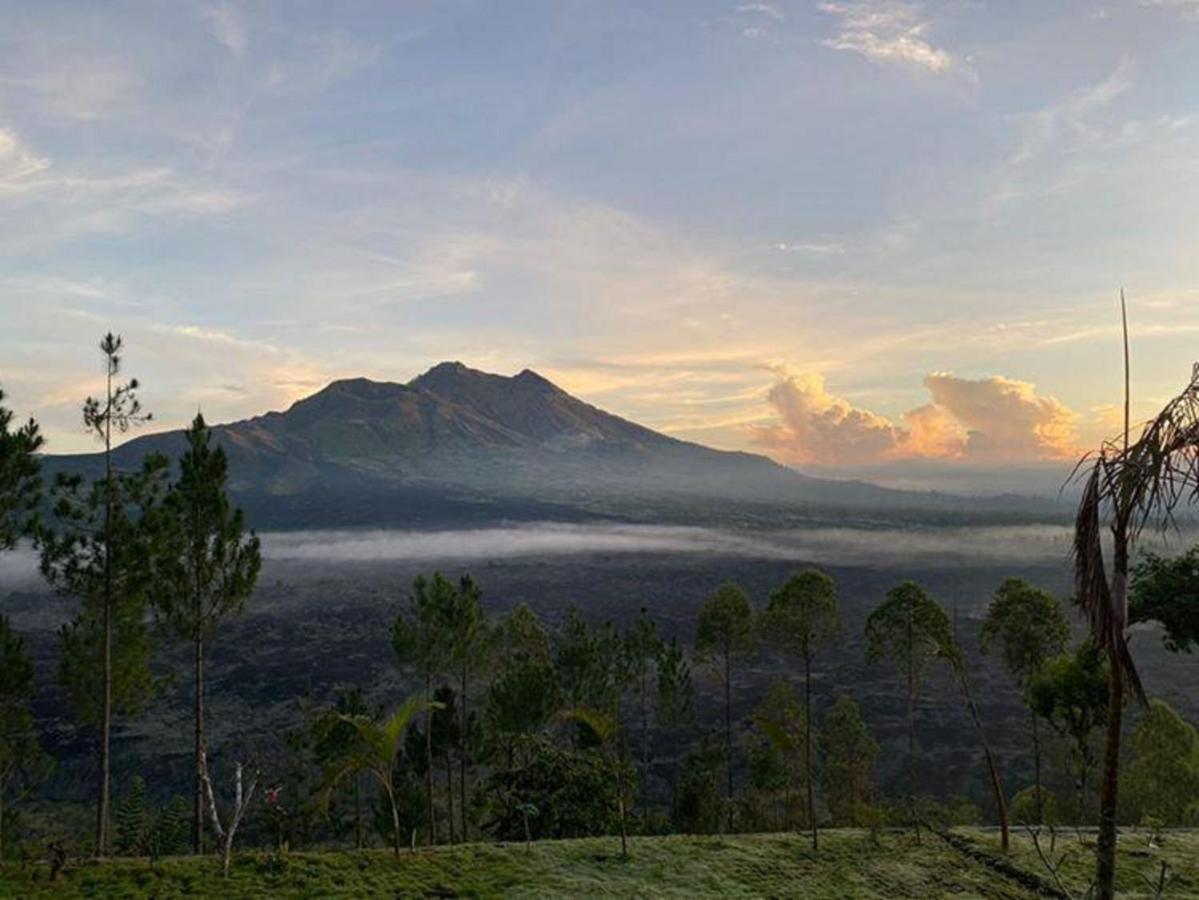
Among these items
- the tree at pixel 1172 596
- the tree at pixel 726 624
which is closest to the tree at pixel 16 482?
the tree at pixel 1172 596

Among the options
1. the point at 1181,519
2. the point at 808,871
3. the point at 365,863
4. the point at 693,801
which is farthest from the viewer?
the point at 693,801

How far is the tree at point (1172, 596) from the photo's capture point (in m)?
23.6

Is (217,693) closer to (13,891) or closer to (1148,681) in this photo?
(13,891)

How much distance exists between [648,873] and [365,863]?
812 centimetres

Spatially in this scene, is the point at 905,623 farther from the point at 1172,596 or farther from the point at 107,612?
the point at 107,612

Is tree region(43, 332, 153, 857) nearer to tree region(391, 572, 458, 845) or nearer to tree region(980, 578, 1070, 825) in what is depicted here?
tree region(391, 572, 458, 845)

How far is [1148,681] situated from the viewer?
181250mm

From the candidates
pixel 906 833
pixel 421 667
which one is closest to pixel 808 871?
pixel 906 833

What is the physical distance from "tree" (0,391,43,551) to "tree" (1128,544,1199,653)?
34320 mm

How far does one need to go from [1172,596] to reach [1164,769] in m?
30.5

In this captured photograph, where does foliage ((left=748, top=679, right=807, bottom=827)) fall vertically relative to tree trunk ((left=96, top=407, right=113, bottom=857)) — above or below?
below

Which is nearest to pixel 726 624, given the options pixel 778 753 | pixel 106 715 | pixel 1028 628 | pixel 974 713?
pixel 778 753

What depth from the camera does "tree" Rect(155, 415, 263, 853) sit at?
30141mm

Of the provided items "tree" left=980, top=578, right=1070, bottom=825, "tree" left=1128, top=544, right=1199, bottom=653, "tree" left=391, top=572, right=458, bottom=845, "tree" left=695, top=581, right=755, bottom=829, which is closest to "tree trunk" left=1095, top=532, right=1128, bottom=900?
"tree" left=1128, top=544, right=1199, bottom=653
